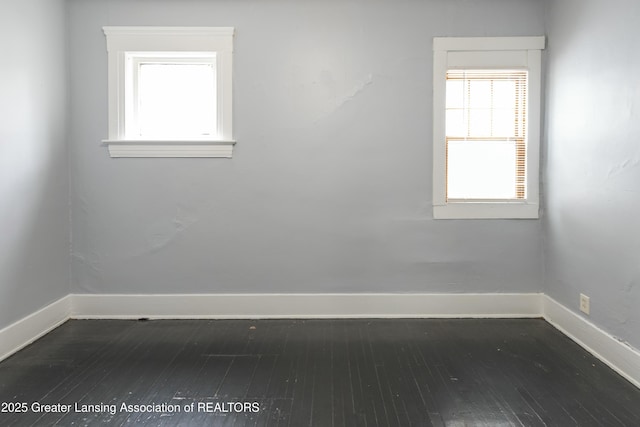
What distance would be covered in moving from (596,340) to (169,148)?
3.40m

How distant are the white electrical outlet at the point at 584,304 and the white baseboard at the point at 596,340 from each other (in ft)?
0.21

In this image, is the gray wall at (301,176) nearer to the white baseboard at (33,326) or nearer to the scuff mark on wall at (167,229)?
the scuff mark on wall at (167,229)

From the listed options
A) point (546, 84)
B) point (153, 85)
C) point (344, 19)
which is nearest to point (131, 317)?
point (153, 85)

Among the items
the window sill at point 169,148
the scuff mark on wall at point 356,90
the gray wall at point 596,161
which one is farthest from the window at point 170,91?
the gray wall at point 596,161

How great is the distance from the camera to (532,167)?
3.71 metres

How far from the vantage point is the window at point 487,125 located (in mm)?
3668

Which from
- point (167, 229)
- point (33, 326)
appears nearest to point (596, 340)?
point (167, 229)

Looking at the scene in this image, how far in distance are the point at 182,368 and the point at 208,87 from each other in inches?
88.1

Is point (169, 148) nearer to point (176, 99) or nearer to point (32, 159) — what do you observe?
point (176, 99)

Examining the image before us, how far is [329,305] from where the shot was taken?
12.3 feet

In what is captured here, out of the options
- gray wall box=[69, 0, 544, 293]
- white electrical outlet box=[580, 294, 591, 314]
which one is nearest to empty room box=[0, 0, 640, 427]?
gray wall box=[69, 0, 544, 293]

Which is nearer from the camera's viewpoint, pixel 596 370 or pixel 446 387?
pixel 446 387

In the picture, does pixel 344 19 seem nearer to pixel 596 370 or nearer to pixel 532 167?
pixel 532 167

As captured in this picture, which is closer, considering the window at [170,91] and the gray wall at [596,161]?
the gray wall at [596,161]
